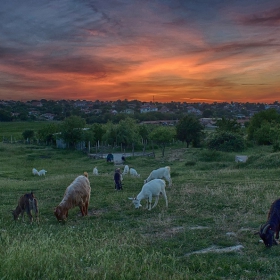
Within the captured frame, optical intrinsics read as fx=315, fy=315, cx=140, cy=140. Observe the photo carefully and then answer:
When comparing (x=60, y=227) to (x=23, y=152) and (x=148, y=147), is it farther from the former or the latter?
(x=148, y=147)

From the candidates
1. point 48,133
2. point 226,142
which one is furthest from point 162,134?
point 48,133

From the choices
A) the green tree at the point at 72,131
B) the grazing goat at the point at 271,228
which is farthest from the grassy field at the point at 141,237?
the green tree at the point at 72,131

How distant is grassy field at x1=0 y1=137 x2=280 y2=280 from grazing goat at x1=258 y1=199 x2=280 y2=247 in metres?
0.23

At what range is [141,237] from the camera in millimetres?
8492

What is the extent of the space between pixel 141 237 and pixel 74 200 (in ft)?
13.3

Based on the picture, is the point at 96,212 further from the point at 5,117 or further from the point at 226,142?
the point at 5,117

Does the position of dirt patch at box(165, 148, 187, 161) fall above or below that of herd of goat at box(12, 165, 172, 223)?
below

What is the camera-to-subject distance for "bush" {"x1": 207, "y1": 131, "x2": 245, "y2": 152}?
46688 mm

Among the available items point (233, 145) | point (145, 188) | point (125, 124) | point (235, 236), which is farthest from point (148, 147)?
point (235, 236)

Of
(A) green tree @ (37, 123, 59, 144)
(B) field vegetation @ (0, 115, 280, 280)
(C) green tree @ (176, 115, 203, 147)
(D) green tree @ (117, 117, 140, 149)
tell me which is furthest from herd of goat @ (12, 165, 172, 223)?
(A) green tree @ (37, 123, 59, 144)

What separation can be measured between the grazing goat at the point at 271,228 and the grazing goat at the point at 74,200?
6.53 metres

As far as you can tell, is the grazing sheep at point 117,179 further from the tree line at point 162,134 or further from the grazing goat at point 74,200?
the tree line at point 162,134

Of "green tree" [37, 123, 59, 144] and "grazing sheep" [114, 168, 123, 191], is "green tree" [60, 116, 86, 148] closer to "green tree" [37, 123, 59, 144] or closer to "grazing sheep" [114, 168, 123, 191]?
"green tree" [37, 123, 59, 144]

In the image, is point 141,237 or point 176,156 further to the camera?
point 176,156
